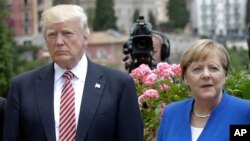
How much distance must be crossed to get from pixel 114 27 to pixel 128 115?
62.4 m

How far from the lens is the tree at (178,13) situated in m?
73.9

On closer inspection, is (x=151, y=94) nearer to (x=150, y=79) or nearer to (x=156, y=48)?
(x=150, y=79)

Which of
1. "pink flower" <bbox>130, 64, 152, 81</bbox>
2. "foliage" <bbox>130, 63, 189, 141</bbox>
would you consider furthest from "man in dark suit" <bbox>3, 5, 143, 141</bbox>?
"pink flower" <bbox>130, 64, 152, 81</bbox>

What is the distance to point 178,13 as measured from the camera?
75.2m

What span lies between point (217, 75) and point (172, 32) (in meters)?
71.8

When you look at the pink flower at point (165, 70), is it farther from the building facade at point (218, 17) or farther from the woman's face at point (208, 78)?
the building facade at point (218, 17)

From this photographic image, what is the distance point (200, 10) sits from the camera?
292ft

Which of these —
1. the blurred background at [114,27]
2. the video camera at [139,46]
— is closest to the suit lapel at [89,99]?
the video camera at [139,46]

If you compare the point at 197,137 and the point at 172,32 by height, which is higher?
the point at 197,137

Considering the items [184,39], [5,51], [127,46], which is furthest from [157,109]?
[184,39]

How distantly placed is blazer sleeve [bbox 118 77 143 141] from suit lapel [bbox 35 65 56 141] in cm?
29

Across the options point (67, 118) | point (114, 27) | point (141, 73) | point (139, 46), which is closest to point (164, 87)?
point (141, 73)

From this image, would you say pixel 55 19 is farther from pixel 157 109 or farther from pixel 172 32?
pixel 172 32

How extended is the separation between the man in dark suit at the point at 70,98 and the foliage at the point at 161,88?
0.67 m
